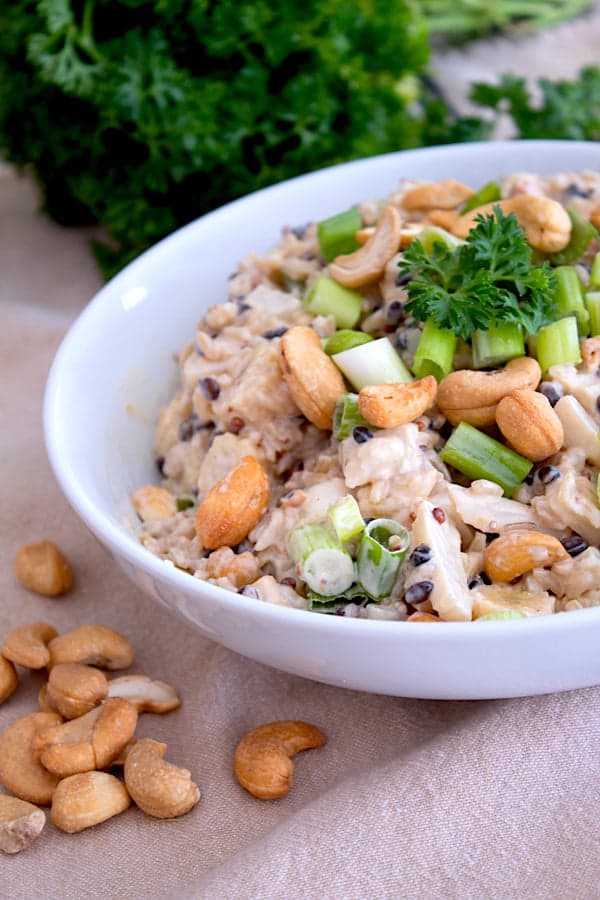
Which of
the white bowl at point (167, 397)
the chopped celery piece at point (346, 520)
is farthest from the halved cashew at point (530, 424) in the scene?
the white bowl at point (167, 397)

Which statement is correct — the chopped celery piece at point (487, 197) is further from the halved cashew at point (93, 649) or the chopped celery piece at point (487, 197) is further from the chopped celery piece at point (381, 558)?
the halved cashew at point (93, 649)

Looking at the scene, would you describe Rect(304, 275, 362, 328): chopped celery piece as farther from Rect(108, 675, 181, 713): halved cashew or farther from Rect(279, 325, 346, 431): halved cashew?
Rect(108, 675, 181, 713): halved cashew

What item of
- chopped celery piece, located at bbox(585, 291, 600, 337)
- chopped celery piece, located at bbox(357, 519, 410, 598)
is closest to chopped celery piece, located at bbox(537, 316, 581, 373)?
chopped celery piece, located at bbox(585, 291, 600, 337)

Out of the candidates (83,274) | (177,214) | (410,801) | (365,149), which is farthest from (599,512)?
(83,274)

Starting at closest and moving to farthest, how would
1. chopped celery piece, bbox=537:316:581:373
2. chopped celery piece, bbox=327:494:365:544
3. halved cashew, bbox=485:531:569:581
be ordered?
halved cashew, bbox=485:531:569:581, chopped celery piece, bbox=327:494:365:544, chopped celery piece, bbox=537:316:581:373

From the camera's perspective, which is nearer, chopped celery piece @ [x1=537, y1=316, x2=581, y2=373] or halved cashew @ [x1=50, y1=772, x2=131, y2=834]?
halved cashew @ [x1=50, y1=772, x2=131, y2=834]

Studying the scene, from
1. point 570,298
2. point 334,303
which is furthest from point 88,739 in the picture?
point 570,298

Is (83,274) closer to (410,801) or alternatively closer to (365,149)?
(365,149)
